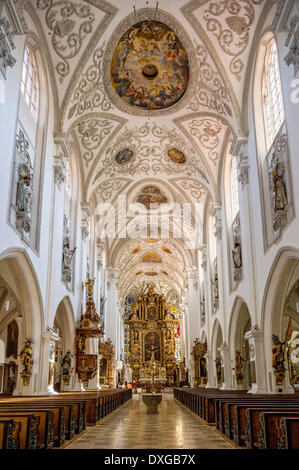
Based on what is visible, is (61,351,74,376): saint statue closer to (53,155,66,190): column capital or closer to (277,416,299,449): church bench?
(53,155,66,190): column capital

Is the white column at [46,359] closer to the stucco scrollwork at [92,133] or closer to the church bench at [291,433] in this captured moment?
the stucco scrollwork at [92,133]

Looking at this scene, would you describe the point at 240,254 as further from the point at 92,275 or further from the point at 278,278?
the point at 92,275

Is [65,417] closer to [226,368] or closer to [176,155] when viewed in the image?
[226,368]

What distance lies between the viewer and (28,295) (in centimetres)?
1252

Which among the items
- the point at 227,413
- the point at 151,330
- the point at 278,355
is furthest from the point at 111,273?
the point at 227,413

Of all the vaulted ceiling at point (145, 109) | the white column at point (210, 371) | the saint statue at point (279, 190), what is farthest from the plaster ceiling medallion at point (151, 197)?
the saint statue at point (279, 190)

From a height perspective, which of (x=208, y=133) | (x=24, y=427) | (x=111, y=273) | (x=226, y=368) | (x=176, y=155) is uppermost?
(x=176, y=155)

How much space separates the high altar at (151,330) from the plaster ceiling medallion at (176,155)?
2621 centimetres

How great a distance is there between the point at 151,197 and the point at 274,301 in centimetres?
1394

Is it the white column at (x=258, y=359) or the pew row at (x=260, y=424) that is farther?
the white column at (x=258, y=359)

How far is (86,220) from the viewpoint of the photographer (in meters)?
20.0

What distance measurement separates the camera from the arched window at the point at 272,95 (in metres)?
12.2

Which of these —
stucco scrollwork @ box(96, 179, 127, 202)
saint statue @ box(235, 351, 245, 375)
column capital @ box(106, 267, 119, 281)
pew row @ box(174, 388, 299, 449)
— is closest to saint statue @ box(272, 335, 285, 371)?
pew row @ box(174, 388, 299, 449)

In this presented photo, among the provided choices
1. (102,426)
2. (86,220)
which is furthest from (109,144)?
(102,426)
